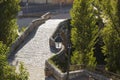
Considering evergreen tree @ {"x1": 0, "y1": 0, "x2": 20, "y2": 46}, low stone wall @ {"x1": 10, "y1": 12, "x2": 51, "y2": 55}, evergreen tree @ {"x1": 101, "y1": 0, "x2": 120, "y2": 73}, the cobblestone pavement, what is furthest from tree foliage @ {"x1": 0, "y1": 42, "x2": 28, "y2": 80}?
low stone wall @ {"x1": 10, "y1": 12, "x2": 51, "y2": 55}

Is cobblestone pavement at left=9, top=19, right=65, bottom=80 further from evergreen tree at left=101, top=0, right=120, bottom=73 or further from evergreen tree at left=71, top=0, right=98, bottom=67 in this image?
evergreen tree at left=101, top=0, right=120, bottom=73

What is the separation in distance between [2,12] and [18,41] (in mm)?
9572

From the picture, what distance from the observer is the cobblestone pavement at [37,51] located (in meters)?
30.0

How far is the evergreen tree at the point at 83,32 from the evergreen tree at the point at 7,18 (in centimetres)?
559

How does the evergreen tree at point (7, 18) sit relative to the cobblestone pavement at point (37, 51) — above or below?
above

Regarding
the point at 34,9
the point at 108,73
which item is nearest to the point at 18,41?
the point at 108,73

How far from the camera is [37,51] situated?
34.3m

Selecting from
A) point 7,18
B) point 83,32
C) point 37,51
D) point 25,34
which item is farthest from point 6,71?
point 25,34

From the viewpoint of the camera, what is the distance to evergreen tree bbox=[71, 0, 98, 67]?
1180 inches

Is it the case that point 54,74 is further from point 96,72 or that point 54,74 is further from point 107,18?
point 107,18

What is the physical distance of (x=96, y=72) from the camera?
2714cm

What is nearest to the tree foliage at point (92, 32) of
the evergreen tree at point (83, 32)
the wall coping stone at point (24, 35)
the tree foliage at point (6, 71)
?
the evergreen tree at point (83, 32)

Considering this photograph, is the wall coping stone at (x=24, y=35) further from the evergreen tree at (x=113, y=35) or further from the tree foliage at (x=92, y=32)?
the evergreen tree at (x=113, y=35)

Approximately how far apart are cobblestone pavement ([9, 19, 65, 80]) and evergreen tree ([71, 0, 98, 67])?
3192mm
